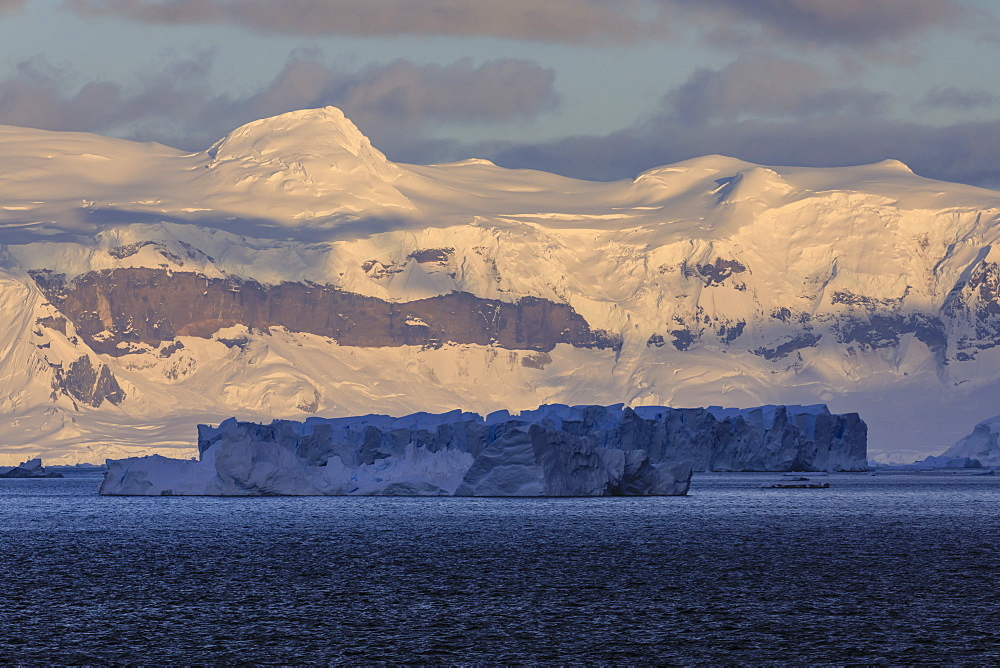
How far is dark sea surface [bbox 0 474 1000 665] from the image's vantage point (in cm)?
4103

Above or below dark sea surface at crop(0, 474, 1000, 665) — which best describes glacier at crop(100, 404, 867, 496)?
above

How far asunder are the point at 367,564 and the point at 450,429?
8997cm

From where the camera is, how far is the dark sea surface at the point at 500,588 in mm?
41031

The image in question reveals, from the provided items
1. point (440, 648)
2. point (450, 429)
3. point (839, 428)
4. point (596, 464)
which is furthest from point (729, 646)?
point (839, 428)

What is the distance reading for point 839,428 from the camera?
190m

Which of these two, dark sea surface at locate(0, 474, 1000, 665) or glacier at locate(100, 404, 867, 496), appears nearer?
dark sea surface at locate(0, 474, 1000, 665)

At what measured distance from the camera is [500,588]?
54375mm

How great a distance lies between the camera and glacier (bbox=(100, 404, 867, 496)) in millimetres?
98375

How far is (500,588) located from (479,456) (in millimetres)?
45342

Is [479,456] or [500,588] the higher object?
[479,456]

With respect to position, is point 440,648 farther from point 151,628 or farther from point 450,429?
point 450,429

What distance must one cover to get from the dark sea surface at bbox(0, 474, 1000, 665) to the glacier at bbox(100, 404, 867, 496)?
3.64m

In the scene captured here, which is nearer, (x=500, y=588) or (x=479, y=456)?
(x=500, y=588)

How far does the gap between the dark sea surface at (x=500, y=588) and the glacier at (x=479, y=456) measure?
143 inches
